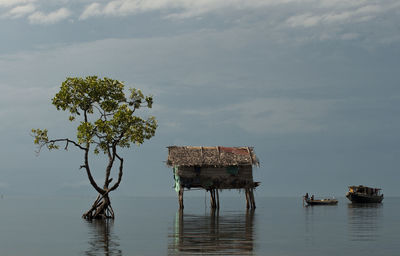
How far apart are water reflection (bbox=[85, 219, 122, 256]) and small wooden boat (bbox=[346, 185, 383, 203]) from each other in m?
68.6

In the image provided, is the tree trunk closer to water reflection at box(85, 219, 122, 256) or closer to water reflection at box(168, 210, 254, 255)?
water reflection at box(85, 219, 122, 256)

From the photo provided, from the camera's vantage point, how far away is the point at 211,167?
60.9 m

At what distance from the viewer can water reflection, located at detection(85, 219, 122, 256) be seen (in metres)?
26.4

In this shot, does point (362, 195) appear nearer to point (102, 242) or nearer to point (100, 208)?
point (100, 208)

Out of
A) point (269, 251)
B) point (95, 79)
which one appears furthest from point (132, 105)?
point (269, 251)

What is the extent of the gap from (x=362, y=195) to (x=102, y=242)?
78.0 meters

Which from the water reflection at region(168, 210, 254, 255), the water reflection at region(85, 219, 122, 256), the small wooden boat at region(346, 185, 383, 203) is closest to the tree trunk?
the water reflection at region(85, 219, 122, 256)

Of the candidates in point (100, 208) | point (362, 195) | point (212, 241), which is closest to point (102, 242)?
point (212, 241)

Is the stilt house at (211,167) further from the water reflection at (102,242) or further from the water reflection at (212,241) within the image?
the water reflection at (212,241)

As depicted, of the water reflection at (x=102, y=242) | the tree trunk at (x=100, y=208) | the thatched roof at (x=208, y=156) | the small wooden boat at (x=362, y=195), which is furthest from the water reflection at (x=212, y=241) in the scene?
the small wooden boat at (x=362, y=195)

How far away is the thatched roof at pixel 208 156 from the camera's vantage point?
60.0 meters

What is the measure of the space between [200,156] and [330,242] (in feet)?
98.1

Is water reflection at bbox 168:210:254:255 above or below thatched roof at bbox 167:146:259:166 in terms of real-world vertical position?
below

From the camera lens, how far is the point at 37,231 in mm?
41500
